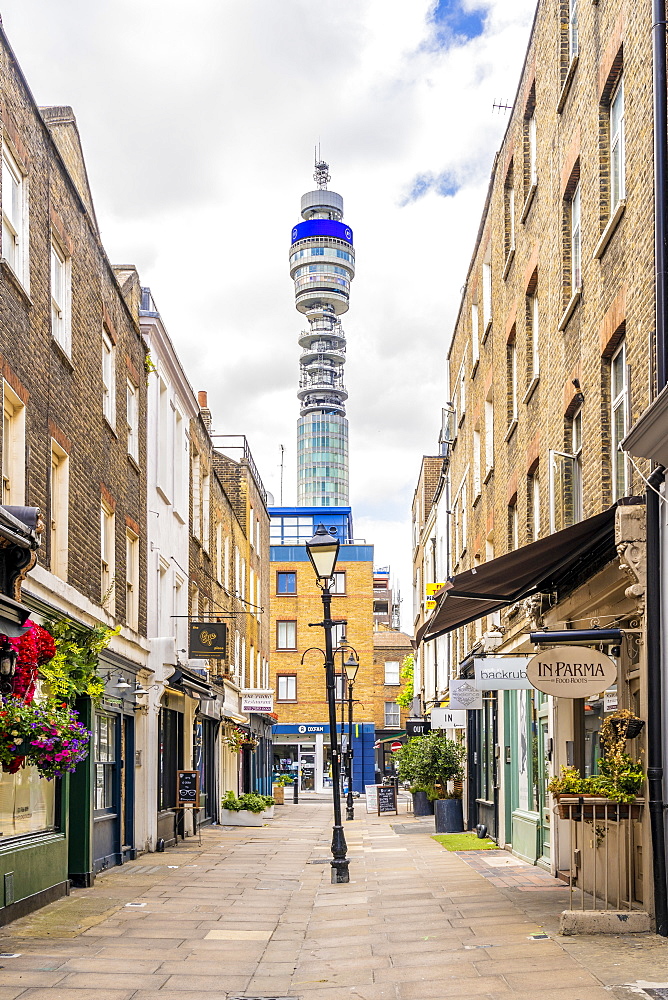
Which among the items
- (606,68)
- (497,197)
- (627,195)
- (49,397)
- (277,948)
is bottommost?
(277,948)

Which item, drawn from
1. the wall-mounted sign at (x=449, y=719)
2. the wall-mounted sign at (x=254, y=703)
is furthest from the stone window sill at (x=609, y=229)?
the wall-mounted sign at (x=254, y=703)

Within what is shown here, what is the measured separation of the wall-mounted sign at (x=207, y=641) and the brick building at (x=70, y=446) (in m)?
3.18

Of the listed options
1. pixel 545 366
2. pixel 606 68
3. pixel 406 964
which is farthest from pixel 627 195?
pixel 406 964

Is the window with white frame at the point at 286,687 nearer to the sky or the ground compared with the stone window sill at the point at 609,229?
nearer to the ground

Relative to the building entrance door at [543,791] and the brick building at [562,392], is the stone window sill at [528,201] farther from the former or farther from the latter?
the building entrance door at [543,791]

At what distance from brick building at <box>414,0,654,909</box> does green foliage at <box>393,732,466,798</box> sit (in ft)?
15.9

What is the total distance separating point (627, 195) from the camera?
39.5 feet

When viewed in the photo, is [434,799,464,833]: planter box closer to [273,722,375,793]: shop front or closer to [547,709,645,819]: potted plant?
[547,709,645,819]: potted plant

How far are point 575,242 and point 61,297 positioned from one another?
22.1ft

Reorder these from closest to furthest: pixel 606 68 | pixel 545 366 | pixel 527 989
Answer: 1. pixel 527 989
2. pixel 606 68
3. pixel 545 366

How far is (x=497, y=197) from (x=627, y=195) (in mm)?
11000

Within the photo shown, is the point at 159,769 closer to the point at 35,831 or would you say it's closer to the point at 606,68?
the point at 35,831

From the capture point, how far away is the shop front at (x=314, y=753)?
64.4 metres

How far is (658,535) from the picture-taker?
406 inches
